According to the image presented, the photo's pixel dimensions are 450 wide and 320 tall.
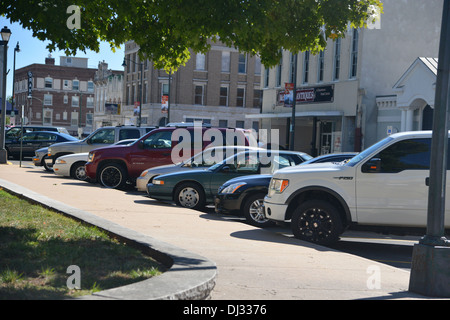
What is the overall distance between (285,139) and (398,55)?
10.7m

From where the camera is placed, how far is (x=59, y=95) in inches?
3947

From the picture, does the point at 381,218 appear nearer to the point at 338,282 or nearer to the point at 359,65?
the point at 338,282

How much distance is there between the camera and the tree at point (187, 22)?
A: 814cm

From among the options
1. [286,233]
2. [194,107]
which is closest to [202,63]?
[194,107]

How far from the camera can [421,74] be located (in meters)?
30.5

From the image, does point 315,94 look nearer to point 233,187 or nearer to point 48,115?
point 233,187

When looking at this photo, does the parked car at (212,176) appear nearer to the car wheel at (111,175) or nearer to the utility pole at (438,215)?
the car wheel at (111,175)

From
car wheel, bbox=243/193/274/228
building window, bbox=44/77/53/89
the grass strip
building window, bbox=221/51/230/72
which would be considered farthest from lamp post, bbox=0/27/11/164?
building window, bbox=44/77/53/89

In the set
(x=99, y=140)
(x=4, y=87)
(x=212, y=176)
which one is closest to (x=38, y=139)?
(x=4, y=87)

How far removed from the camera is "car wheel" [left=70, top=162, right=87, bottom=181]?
20922 millimetres

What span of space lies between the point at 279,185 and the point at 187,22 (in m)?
3.26

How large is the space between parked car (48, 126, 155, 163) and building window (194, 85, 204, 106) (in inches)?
1546

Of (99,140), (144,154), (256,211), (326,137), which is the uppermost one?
(326,137)

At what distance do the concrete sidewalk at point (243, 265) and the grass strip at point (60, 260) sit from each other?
34 cm
